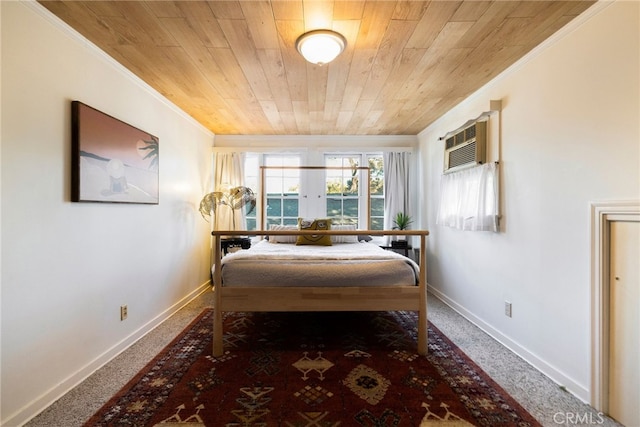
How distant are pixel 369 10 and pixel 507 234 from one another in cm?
202

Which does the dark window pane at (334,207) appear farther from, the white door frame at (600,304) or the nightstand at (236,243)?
the white door frame at (600,304)

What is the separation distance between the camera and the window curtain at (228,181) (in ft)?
13.5

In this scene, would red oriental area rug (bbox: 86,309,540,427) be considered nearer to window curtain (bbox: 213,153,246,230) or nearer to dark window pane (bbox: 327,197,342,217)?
window curtain (bbox: 213,153,246,230)

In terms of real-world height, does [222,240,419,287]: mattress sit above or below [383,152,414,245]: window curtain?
below

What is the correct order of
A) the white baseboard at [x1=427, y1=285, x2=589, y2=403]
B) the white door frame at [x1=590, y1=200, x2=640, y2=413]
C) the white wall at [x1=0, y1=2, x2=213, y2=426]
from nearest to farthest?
the white wall at [x1=0, y1=2, x2=213, y2=426]
the white door frame at [x1=590, y1=200, x2=640, y2=413]
the white baseboard at [x1=427, y1=285, x2=589, y2=403]

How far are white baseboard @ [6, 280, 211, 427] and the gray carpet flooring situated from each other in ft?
0.11

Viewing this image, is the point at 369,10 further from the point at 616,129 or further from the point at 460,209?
the point at 460,209

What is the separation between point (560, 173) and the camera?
5.97 feet

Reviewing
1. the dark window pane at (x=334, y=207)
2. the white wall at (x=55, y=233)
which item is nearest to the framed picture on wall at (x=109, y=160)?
the white wall at (x=55, y=233)

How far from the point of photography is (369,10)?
1.57m

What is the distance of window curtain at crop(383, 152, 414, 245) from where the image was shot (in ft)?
13.9

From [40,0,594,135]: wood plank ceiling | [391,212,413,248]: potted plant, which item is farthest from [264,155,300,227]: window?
[391,212,413,248]: potted plant

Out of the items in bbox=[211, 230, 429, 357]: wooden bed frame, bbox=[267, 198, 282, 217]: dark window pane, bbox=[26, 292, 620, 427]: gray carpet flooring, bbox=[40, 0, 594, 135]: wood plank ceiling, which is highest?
bbox=[40, 0, 594, 135]: wood plank ceiling

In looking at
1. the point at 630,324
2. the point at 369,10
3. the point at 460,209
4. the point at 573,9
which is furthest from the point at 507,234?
the point at 369,10
